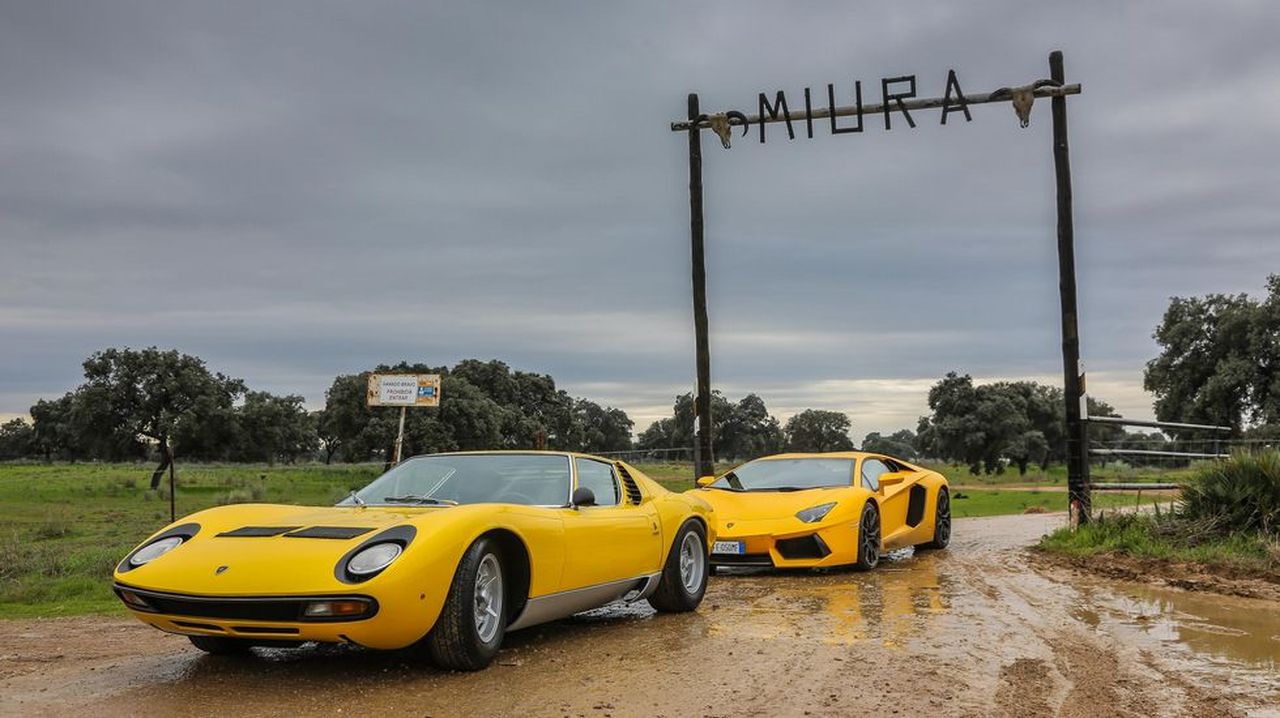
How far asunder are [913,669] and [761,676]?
894mm

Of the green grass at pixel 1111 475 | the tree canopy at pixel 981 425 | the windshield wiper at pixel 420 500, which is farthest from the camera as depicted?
the tree canopy at pixel 981 425

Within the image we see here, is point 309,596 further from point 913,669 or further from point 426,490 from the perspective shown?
point 913,669

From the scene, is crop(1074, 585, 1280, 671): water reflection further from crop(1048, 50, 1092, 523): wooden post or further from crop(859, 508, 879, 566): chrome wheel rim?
crop(1048, 50, 1092, 523): wooden post

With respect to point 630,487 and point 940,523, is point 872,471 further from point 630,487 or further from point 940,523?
point 630,487

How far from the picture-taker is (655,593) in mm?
8164

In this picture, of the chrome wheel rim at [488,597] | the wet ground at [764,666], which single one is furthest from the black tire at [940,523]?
the chrome wheel rim at [488,597]

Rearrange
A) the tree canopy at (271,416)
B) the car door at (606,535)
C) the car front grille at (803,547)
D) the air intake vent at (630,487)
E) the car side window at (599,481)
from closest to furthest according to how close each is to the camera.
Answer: the car door at (606,535), the car side window at (599,481), the air intake vent at (630,487), the car front grille at (803,547), the tree canopy at (271,416)

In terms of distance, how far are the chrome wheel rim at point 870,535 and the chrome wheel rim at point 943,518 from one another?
228 centimetres

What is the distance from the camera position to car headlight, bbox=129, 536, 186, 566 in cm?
598

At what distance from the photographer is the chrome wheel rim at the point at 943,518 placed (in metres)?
13.4

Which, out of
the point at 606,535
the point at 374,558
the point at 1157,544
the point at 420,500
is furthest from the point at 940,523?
the point at 374,558

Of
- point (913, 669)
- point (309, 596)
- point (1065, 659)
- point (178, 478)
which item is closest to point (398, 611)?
point (309, 596)

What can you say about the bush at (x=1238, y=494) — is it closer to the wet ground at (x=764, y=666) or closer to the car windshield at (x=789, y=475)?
the wet ground at (x=764, y=666)

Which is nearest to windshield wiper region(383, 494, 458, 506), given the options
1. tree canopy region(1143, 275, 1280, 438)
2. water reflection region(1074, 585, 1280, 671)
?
water reflection region(1074, 585, 1280, 671)
